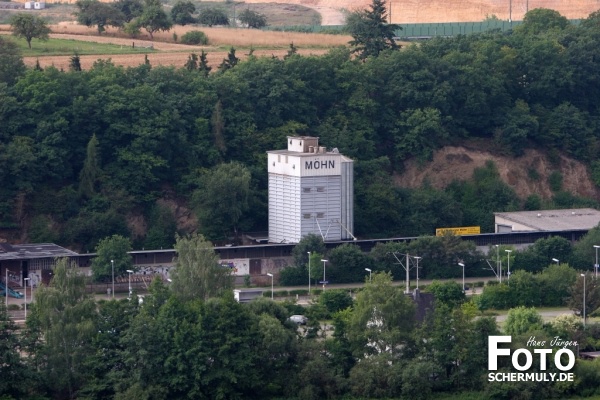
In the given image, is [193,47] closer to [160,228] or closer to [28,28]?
[28,28]

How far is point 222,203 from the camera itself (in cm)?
7256

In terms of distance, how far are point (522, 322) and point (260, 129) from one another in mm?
24838

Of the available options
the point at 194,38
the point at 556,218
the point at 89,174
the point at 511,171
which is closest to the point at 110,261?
the point at 89,174

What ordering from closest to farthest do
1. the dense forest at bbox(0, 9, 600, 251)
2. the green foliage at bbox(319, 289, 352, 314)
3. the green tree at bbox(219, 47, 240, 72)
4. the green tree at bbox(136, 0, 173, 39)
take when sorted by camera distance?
the green foliage at bbox(319, 289, 352, 314) → the dense forest at bbox(0, 9, 600, 251) → the green tree at bbox(219, 47, 240, 72) → the green tree at bbox(136, 0, 173, 39)

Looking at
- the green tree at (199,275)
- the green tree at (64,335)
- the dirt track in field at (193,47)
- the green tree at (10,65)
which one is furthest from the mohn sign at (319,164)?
the green tree at (64,335)

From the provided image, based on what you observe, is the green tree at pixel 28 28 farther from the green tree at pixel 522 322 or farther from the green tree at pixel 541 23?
the green tree at pixel 522 322

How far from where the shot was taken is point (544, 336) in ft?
181

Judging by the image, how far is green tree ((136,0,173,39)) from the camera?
9538 cm

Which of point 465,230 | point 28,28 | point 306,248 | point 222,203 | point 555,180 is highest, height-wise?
point 28,28

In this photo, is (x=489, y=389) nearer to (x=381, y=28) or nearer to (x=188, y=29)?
(x=381, y=28)

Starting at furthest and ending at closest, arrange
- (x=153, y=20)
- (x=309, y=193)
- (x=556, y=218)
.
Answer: (x=153, y=20), (x=556, y=218), (x=309, y=193)

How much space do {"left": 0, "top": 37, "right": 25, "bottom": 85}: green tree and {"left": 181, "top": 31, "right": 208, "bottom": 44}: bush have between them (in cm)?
1696

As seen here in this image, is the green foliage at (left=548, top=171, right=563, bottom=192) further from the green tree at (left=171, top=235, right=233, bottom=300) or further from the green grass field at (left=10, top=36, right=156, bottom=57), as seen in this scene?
the green tree at (left=171, top=235, right=233, bottom=300)

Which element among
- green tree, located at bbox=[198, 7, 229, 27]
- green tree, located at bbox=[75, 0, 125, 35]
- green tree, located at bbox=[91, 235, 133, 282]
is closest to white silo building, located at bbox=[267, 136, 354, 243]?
green tree, located at bbox=[91, 235, 133, 282]
